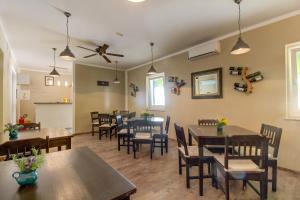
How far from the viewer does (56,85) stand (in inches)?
317

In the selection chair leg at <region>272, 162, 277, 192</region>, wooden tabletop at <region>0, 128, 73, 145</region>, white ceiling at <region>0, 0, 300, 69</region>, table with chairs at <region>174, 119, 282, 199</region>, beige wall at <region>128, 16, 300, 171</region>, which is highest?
white ceiling at <region>0, 0, 300, 69</region>

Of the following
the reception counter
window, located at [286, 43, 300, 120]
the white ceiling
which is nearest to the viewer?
the white ceiling

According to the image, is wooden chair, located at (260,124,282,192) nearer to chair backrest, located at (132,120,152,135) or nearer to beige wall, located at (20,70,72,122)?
chair backrest, located at (132,120,152,135)

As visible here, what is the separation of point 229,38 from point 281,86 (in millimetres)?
1485

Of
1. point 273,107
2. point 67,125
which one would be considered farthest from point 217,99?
point 67,125

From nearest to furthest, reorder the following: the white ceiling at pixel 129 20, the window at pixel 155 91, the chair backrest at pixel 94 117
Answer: the white ceiling at pixel 129 20
the window at pixel 155 91
the chair backrest at pixel 94 117

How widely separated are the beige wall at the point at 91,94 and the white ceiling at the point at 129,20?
183cm

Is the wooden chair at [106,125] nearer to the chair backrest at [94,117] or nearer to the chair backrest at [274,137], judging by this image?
the chair backrest at [94,117]

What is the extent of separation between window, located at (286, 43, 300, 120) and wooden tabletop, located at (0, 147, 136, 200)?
10.5 feet

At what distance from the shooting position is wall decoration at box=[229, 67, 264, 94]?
3.27 metres

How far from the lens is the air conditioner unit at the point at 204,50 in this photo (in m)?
3.91

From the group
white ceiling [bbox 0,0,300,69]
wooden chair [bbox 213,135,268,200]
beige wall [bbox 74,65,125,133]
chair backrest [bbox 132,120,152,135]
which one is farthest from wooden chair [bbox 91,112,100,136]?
wooden chair [bbox 213,135,268,200]

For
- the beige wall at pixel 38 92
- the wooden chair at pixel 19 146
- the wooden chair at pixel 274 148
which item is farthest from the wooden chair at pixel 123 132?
the beige wall at pixel 38 92

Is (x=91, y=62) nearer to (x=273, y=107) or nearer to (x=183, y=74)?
(x=183, y=74)
